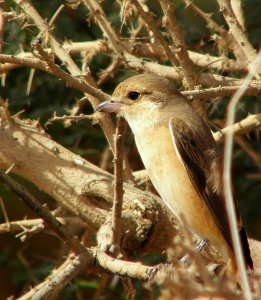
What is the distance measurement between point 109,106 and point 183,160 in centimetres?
56

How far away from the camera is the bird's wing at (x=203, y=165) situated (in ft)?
14.6

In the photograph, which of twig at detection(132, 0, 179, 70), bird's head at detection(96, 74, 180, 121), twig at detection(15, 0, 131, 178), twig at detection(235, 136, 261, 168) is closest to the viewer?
twig at detection(235, 136, 261, 168)

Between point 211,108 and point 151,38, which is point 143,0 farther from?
point 211,108

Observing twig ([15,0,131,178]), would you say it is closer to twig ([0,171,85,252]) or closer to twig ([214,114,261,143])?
twig ([214,114,261,143])

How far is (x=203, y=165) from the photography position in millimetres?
4512

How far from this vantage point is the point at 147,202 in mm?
4715

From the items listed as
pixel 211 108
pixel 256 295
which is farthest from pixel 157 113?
pixel 256 295

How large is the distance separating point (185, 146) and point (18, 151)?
1.10 metres

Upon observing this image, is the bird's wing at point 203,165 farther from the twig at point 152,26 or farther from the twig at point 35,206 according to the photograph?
the twig at point 35,206

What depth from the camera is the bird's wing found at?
444cm

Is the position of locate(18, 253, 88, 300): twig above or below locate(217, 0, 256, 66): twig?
below

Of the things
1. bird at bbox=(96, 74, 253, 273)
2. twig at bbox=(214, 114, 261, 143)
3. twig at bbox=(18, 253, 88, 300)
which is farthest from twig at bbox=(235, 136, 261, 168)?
twig at bbox=(18, 253, 88, 300)

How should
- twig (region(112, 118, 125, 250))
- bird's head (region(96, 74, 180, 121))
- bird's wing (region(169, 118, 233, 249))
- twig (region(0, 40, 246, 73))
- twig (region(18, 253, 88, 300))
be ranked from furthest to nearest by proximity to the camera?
twig (region(0, 40, 246, 73)) < bird's head (region(96, 74, 180, 121)) < bird's wing (region(169, 118, 233, 249)) < twig (region(112, 118, 125, 250)) < twig (region(18, 253, 88, 300))

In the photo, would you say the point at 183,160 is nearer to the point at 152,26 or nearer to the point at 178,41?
the point at 178,41
